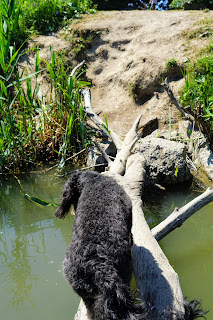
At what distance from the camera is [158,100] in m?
7.03

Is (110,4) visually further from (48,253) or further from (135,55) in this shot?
(48,253)

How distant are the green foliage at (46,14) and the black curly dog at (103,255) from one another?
23.2 ft

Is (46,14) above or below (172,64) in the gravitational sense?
above

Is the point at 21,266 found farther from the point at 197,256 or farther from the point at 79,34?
the point at 79,34

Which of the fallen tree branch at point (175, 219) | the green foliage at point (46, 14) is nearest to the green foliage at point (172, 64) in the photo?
the green foliage at point (46, 14)

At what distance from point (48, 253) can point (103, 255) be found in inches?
66.8

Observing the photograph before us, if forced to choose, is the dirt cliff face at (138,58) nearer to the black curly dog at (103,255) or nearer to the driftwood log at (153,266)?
the driftwood log at (153,266)

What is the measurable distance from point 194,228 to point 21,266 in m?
2.11

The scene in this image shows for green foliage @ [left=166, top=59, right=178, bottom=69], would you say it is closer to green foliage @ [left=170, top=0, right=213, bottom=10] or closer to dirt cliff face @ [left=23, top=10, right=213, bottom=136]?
A: dirt cliff face @ [left=23, top=10, right=213, bottom=136]

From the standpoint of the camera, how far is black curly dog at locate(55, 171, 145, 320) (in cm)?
193

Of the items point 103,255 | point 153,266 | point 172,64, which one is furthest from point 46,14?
point 103,255

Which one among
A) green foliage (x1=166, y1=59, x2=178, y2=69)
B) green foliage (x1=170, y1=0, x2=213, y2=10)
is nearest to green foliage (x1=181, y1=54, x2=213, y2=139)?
green foliage (x1=166, y1=59, x2=178, y2=69)

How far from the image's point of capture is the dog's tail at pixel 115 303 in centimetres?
188

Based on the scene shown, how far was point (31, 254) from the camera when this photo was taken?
12.2 ft
